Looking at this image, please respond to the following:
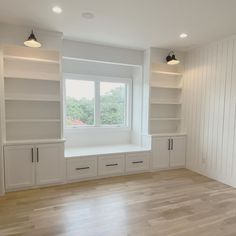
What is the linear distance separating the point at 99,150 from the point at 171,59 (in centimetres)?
242

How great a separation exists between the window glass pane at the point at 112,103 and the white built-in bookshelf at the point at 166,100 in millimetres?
780

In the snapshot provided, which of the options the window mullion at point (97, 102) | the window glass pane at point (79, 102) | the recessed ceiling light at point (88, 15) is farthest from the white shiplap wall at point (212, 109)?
the recessed ceiling light at point (88, 15)

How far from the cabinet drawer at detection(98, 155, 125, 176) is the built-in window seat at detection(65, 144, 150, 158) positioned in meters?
0.11

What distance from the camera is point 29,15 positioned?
2.84 meters

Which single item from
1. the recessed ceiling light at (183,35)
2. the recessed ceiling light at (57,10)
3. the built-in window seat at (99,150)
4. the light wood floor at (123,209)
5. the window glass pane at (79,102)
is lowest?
the light wood floor at (123,209)

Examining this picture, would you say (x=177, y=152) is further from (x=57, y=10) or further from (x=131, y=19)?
(x=57, y=10)

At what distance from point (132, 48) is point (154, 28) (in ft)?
3.73

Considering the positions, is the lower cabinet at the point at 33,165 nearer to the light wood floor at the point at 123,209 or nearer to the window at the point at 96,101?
the light wood floor at the point at 123,209

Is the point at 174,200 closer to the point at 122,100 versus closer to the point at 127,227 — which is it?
the point at 127,227

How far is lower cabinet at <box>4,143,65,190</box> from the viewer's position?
3301 millimetres

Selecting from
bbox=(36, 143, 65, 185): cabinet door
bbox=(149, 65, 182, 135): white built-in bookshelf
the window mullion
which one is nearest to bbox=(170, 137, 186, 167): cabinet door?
bbox=(149, 65, 182, 135): white built-in bookshelf

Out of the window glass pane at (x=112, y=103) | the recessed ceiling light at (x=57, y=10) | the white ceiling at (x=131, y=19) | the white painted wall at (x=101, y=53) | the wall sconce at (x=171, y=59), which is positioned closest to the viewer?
the white ceiling at (x=131, y=19)

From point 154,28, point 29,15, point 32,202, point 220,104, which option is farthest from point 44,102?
point 220,104

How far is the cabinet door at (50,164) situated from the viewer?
346 cm
